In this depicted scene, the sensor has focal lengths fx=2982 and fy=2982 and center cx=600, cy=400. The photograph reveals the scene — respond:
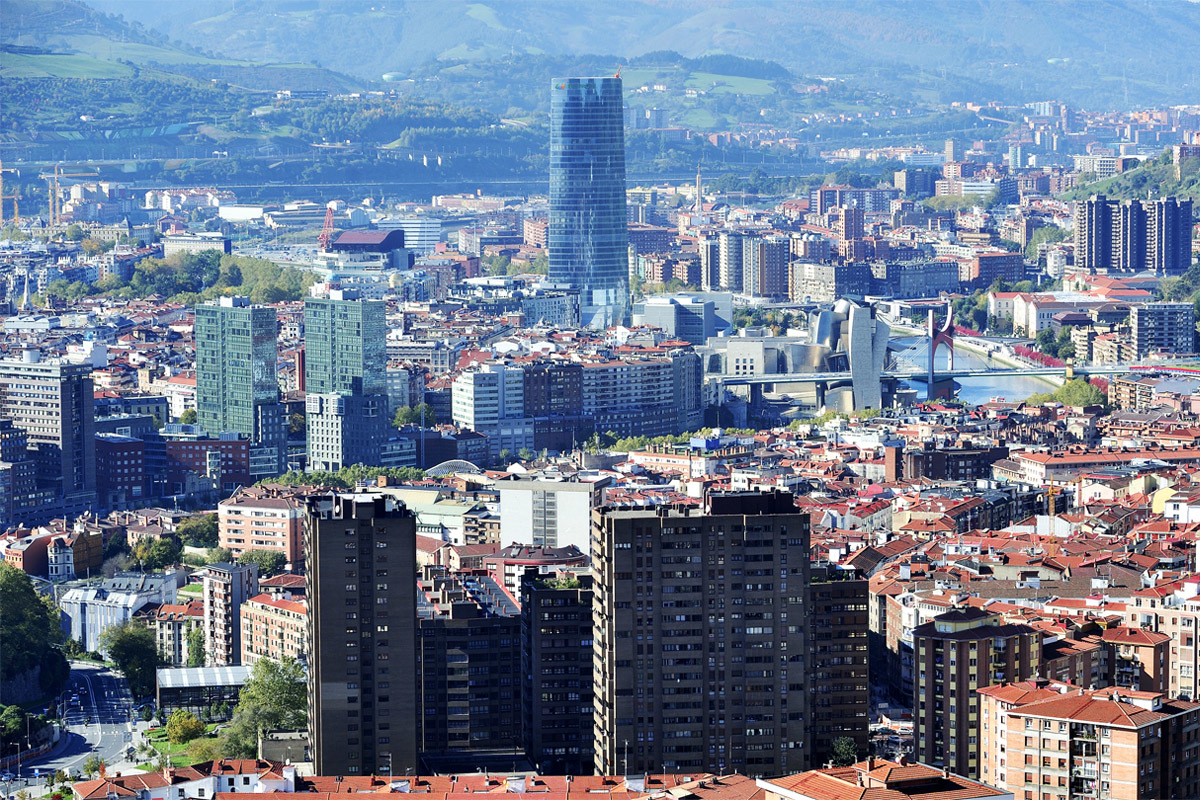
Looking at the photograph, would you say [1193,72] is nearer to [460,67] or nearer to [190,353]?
[460,67]

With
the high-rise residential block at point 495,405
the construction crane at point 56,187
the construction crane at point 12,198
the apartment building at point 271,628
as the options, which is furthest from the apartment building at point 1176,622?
the construction crane at point 56,187

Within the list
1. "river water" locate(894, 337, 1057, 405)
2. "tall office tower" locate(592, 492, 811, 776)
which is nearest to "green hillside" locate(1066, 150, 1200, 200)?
"river water" locate(894, 337, 1057, 405)

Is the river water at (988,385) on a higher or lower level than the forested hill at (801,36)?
lower

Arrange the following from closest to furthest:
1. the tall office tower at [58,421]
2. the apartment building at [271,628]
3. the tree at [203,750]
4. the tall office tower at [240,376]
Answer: the tree at [203,750] < the apartment building at [271,628] < the tall office tower at [58,421] < the tall office tower at [240,376]

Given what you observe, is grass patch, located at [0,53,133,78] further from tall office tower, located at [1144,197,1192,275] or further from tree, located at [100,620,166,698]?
tree, located at [100,620,166,698]

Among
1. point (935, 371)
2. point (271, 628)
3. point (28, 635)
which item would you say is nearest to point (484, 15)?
point (935, 371)

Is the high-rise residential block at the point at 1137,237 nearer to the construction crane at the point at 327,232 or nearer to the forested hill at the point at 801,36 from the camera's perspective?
the construction crane at the point at 327,232
